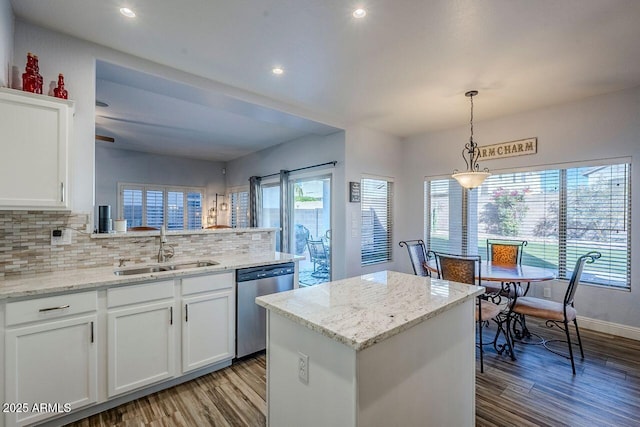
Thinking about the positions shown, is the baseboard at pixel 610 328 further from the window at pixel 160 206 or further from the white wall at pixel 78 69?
the window at pixel 160 206

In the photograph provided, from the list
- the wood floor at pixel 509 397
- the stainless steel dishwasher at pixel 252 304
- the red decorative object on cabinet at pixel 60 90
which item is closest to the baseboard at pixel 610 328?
the wood floor at pixel 509 397

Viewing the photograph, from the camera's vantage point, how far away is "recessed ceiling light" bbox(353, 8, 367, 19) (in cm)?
207

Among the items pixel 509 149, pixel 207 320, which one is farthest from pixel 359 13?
pixel 509 149

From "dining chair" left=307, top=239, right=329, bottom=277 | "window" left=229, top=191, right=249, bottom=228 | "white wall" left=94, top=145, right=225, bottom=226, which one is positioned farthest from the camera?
"window" left=229, top=191, right=249, bottom=228

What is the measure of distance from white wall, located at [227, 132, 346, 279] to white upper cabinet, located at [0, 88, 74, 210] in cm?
330

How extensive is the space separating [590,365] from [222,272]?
3523 mm

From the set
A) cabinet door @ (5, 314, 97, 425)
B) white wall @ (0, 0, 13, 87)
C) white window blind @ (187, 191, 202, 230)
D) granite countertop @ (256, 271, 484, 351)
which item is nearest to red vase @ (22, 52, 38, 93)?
white wall @ (0, 0, 13, 87)

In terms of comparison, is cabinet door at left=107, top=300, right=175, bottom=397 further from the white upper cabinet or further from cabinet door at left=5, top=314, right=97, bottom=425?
the white upper cabinet

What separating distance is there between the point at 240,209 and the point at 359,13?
242 inches

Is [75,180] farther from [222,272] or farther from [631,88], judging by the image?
[631,88]

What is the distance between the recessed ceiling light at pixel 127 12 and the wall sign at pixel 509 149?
453 cm

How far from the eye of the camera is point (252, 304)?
2854mm

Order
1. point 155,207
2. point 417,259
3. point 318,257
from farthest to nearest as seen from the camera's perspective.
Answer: point 155,207 → point 318,257 → point 417,259

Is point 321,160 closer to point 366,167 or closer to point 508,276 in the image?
point 366,167
